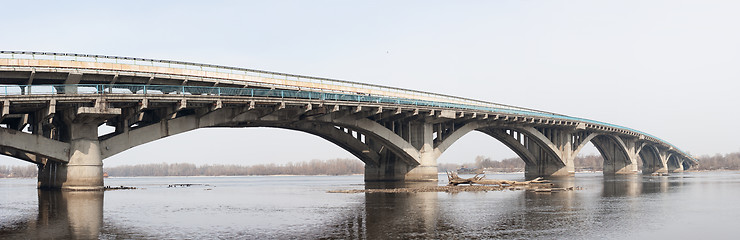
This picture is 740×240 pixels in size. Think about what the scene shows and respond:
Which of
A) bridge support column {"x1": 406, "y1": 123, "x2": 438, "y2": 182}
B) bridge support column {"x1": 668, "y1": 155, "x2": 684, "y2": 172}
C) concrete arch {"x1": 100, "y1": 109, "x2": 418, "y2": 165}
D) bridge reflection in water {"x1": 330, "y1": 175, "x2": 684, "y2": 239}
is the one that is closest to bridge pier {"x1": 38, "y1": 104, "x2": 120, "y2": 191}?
concrete arch {"x1": 100, "y1": 109, "x2": 418, "y2": 165}

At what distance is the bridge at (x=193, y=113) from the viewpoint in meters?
45.5

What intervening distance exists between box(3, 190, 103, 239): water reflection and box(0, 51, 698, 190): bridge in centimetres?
865

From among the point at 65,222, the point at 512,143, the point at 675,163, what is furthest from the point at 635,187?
the point at 675,163

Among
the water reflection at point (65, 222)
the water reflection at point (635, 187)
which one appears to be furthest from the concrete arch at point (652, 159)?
the water reflection at point (65, 222)

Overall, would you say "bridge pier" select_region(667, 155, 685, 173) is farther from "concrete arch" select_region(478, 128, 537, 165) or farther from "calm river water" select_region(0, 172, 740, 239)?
"calm river water" select_region(0, 172, 740, 239)

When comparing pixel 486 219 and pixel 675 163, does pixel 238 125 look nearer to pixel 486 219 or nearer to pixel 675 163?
pixel 486 219

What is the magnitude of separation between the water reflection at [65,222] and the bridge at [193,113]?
865cm

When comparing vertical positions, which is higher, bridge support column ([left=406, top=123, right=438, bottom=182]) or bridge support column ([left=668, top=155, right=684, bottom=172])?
bridge support column ([left=406, top=123, right=438, bottom=182])

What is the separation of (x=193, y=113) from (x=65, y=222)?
30484 mm

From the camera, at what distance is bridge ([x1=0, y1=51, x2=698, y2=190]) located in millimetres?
45531

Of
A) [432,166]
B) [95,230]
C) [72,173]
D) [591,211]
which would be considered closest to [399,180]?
[432,166]

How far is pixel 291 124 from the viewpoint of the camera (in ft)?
217

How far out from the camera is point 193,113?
183 ft

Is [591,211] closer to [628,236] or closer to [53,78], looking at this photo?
[628,236]
